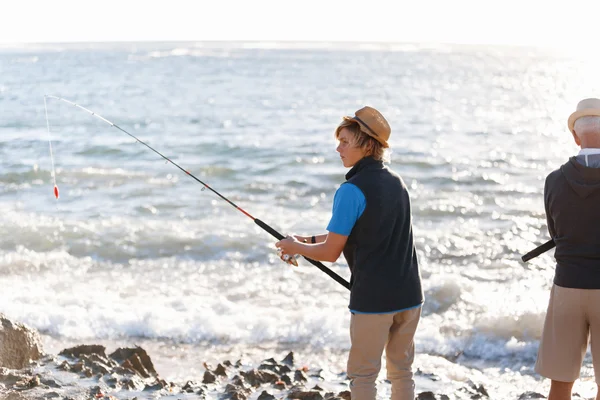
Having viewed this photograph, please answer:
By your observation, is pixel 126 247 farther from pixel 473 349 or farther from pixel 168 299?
pixel 473 349

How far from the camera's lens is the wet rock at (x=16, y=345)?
206 inches

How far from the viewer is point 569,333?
3.35 metres

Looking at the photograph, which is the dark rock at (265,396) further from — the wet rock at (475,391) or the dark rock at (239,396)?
the wet rock at (475,391)

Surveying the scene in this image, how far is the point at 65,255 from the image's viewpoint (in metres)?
9.66

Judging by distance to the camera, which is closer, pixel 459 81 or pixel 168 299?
pixel 168 299

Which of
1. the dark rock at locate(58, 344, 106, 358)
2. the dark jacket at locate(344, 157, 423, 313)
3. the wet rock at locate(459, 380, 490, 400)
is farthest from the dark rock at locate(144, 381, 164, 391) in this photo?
the dark jacket at locate(344, 157, 423, 313)

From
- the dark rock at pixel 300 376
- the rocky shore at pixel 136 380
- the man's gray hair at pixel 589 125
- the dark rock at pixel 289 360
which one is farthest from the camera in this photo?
the dark rock at pixel 289 360

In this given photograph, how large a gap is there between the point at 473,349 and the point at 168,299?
301 cm

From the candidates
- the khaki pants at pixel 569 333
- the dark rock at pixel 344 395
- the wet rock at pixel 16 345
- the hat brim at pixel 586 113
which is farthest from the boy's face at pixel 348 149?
the wet rock at pixel 16 345

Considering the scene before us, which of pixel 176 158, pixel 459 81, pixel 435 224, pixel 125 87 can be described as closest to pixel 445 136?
pixel 176 158

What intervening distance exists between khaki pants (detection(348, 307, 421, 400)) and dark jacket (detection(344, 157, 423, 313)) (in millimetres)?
75

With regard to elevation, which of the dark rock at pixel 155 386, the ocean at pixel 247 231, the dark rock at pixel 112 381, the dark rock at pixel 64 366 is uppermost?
the ocean at pixel 247 231

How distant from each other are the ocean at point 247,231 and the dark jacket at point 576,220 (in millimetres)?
2360

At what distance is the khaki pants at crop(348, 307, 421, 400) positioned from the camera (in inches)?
133
